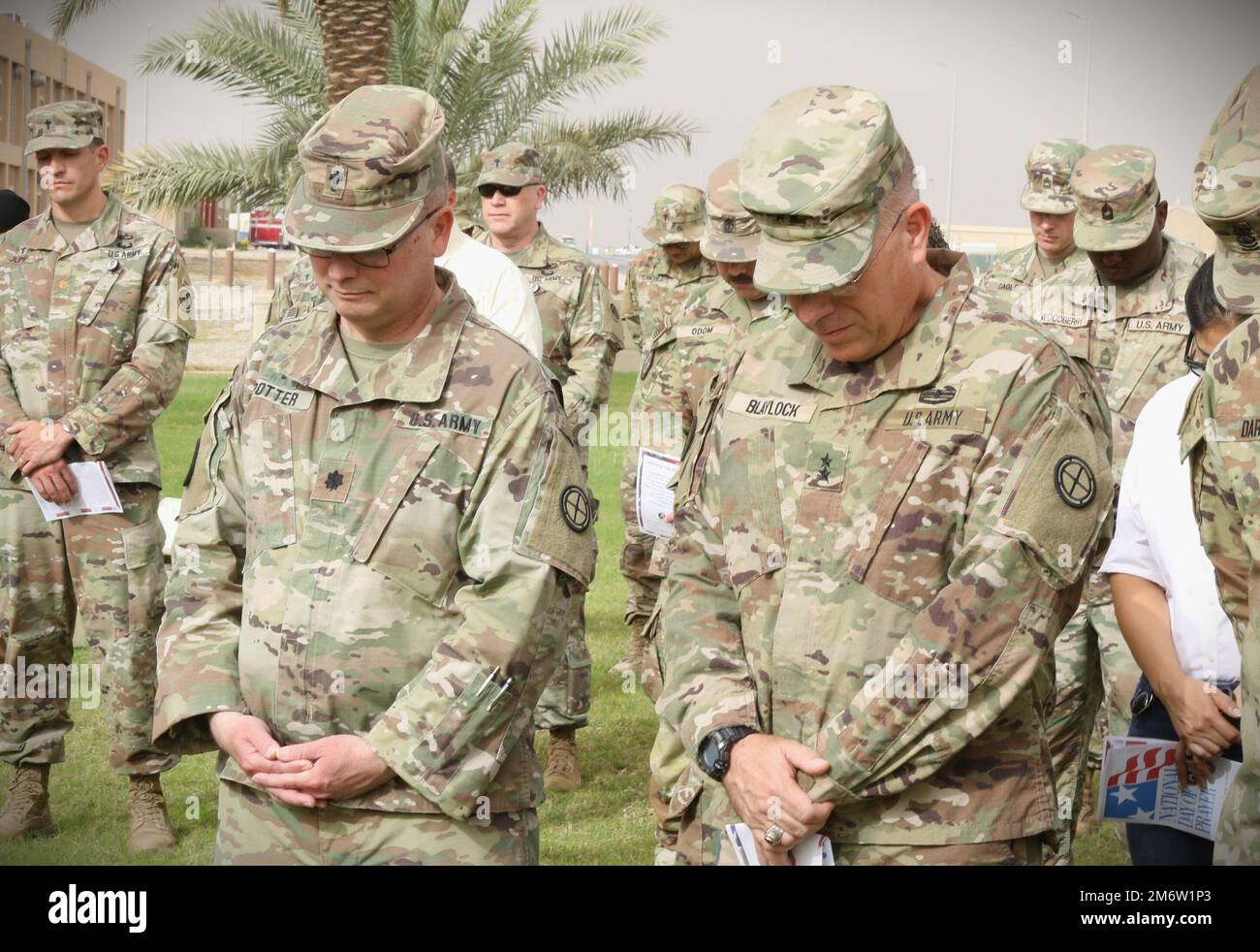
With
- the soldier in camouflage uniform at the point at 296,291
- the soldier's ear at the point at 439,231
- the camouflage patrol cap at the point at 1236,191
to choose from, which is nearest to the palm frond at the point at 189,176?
the soldier in camouflage uniform at the point at 296,291

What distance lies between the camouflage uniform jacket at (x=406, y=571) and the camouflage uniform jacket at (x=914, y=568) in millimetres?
369

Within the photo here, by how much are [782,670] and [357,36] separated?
13310 mm

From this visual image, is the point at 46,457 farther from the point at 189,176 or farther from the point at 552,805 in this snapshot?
the point at 189,176

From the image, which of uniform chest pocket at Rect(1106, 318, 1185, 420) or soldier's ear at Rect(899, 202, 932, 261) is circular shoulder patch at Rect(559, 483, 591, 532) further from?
uniform chest pocket at Rect(1106, 318, 1185, 420)

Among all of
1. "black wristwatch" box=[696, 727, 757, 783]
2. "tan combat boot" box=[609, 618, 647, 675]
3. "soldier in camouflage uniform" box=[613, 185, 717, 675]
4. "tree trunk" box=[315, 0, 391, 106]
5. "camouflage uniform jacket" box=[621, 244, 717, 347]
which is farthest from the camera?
"tree trunk" box=[315, 0, 391, 106]

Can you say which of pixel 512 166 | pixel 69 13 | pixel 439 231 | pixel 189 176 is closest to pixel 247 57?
pixel 189 176

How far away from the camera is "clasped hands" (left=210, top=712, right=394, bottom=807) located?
302 cm

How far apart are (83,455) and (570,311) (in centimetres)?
281

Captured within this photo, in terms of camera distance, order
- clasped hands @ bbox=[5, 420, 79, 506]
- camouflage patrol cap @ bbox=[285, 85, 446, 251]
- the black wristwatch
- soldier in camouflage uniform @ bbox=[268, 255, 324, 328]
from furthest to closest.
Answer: soldier in camouflage uniform @ bbox=[268, 255, 324, 328]
clasped hands @ bbox=[5, 420, 79, 506]
camouflage patrol cap @ bbox=[285, 85, 446, 251]
the black wristwatch

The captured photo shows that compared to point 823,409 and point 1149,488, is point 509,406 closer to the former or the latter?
point 823,409

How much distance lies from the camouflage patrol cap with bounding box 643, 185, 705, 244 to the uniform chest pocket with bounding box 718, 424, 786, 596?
5.91 meters

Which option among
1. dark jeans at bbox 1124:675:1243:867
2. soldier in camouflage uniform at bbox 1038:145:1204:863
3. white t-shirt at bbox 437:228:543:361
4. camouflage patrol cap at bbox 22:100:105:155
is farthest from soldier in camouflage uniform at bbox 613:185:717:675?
dark jeans at bbox 1124:675:1243:867

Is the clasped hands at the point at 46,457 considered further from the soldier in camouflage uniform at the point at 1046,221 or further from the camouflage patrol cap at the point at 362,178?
the soldier in camouflage uniform at the point at 1046,221
